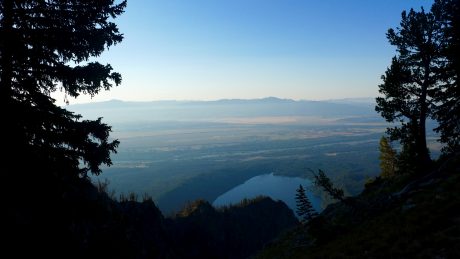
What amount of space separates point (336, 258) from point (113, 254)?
13.9 meters

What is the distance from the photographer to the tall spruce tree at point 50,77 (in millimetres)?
12789

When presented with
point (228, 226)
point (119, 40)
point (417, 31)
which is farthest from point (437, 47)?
point (228, 226)

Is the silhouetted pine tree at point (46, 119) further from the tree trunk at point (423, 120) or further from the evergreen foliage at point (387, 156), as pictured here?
the evergreen foliage at point (387, 156)

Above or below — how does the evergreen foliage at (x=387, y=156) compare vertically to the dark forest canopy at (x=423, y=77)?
below

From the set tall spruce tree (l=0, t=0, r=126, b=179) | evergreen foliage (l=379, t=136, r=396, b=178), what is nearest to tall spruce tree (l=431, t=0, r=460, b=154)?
tall spruce tree (l=0, t=0, r=126, b=179)

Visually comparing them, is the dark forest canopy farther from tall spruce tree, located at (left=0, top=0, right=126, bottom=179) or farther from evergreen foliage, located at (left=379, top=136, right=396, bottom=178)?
evergreen foliage, located at (left=379, top=136, right=396, bottom=178)

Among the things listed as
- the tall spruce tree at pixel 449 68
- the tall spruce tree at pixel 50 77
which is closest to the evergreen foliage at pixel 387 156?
the tall spruce tree at pixel 449 68

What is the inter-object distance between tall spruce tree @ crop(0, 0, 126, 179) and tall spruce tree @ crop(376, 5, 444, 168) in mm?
21391

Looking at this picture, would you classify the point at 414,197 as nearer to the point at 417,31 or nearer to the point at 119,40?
the point at 417,31

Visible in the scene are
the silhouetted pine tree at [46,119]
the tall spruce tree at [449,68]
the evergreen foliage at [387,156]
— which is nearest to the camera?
the silhouetted pine tree at [46,119]

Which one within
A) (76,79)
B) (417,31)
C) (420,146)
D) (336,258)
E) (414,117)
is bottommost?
(336,258)

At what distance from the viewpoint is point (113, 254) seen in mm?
21922

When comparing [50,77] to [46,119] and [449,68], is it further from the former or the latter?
[449,68]

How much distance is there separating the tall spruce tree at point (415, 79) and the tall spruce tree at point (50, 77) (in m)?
21.4
